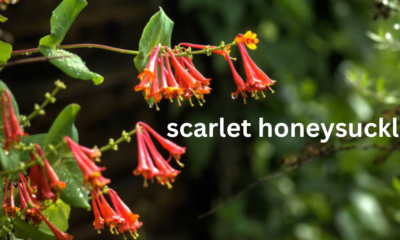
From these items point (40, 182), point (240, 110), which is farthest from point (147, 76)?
point (240, 110)

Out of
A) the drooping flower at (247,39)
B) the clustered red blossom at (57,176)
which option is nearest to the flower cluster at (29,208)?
the clustered red blossom at (57,176)

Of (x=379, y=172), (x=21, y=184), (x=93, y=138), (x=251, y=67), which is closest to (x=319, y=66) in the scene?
(x=379, y=172)

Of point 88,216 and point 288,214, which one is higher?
point 88,216

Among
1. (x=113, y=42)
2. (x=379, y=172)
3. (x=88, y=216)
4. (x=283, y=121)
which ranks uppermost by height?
(x=113, y=42)

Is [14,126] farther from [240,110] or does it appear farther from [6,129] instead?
[240,110]

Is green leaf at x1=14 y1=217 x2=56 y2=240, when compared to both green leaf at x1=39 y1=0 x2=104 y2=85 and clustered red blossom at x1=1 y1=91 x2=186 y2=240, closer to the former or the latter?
clustered red blossom at x1=1 y1=91 x2=186 y2=240

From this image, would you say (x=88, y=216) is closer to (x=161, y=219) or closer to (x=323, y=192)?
(x=161, y=219)

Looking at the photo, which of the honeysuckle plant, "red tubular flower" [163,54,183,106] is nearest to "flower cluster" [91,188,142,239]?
the honeysuckle plant
